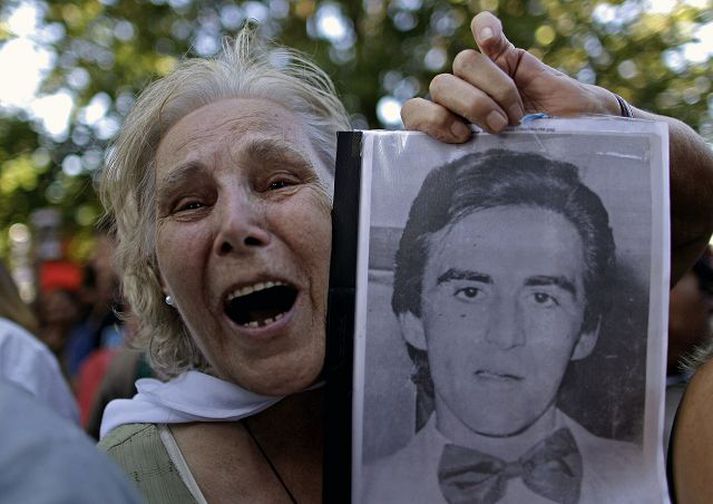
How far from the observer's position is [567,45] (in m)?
6.77

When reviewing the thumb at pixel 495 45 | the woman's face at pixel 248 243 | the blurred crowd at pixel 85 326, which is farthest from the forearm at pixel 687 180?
the blurred crowd at pixel 85 326

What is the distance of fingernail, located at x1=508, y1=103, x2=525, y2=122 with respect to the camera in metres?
1.25

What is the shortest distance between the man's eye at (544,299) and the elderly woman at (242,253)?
284 millimetres

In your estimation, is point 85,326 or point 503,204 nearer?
point 503,204

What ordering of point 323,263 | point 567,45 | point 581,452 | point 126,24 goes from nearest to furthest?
point 581,452 < point 323,263 < point 567,45 < point 126,24

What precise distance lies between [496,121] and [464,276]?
0.21 meters

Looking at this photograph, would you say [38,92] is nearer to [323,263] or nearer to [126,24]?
[126,24]

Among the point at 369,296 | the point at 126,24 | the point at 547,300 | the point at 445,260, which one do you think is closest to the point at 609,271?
the point at 547,300

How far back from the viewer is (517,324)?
4.00 feet

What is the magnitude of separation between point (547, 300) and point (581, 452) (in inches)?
7.9

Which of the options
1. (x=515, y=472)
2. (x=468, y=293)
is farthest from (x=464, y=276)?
(x=515, y=472)

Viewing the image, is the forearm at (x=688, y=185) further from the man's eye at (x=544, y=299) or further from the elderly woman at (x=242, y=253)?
the man's eye at (x=544, y=299)

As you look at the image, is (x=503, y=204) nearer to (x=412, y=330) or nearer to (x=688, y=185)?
(x=412, y=330)

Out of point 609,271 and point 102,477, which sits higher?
point 102,477
